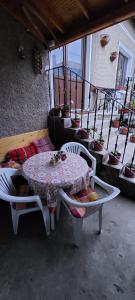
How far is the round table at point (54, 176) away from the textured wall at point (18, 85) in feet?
3.19

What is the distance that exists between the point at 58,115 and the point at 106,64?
301 centimetres

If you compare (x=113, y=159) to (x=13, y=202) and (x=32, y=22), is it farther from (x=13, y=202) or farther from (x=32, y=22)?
(x=32, y=22)

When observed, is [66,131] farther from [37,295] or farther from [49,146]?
[37,295]

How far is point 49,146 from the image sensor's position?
2.82 meters

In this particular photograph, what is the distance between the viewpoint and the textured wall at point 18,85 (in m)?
2.06

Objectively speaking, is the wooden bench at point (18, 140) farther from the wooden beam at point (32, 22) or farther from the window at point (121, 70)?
the window at point (121, 70)

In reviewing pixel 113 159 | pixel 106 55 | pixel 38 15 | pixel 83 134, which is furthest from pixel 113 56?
pixel 113 159

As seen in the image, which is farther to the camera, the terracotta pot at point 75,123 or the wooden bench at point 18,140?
the terracotta pot at point 75,123

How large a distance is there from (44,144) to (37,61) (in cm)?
140

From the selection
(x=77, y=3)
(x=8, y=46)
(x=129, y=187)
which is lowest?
(x=129, y=187)

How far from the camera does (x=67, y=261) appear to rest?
4.39 feet

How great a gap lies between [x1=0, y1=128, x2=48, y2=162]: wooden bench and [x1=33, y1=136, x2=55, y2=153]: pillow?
0.34 ft

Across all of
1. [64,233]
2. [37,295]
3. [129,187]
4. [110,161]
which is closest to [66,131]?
[110,161]

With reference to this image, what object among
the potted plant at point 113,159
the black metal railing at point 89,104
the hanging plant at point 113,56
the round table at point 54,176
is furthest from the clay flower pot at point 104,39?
the round table at point 54,176
